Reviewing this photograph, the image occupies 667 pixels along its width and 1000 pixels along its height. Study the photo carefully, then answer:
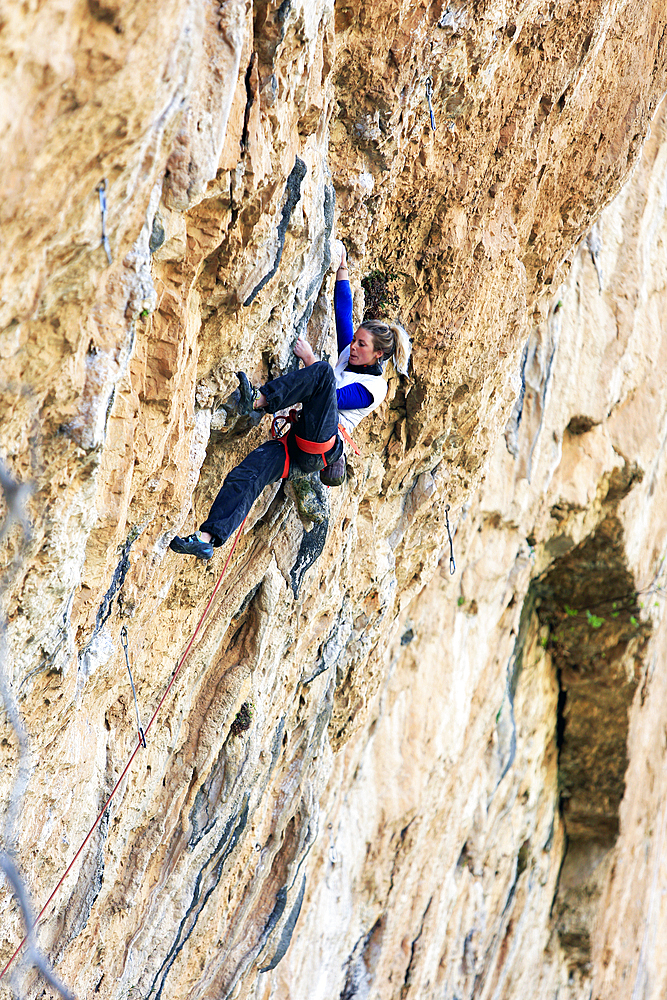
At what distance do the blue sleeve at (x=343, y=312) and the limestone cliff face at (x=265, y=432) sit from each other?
2.2 inches

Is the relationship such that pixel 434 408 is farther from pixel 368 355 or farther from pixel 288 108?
pixel 288 108

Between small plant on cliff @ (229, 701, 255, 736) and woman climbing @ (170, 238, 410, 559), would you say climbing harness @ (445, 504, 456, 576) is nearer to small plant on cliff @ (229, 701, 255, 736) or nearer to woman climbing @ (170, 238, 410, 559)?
woman climbing @ (170, 238, 410, 559)

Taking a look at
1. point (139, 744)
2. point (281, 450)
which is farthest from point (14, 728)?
point (281, 450)

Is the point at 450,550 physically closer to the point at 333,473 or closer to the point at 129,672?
the point at 333,473

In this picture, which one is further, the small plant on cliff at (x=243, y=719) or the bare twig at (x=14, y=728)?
the small plant on cliff at (x=243, y=719)

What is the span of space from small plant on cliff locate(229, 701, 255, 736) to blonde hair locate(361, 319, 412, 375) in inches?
79.1

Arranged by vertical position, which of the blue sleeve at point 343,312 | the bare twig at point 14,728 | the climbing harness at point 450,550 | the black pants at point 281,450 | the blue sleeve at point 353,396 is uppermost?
the climbing harness at point 450,550

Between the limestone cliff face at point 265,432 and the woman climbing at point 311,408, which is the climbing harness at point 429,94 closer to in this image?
the limestone cliff face at point 265,432

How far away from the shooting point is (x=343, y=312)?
432 cm

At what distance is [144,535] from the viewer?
3.53 m

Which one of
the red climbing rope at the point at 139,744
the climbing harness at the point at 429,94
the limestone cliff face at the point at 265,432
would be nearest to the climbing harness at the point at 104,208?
the limestone cliff face at the point at 265,432

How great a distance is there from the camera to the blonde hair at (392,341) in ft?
13.9

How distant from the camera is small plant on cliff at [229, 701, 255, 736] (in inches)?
186

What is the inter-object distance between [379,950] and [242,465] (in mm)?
5481
